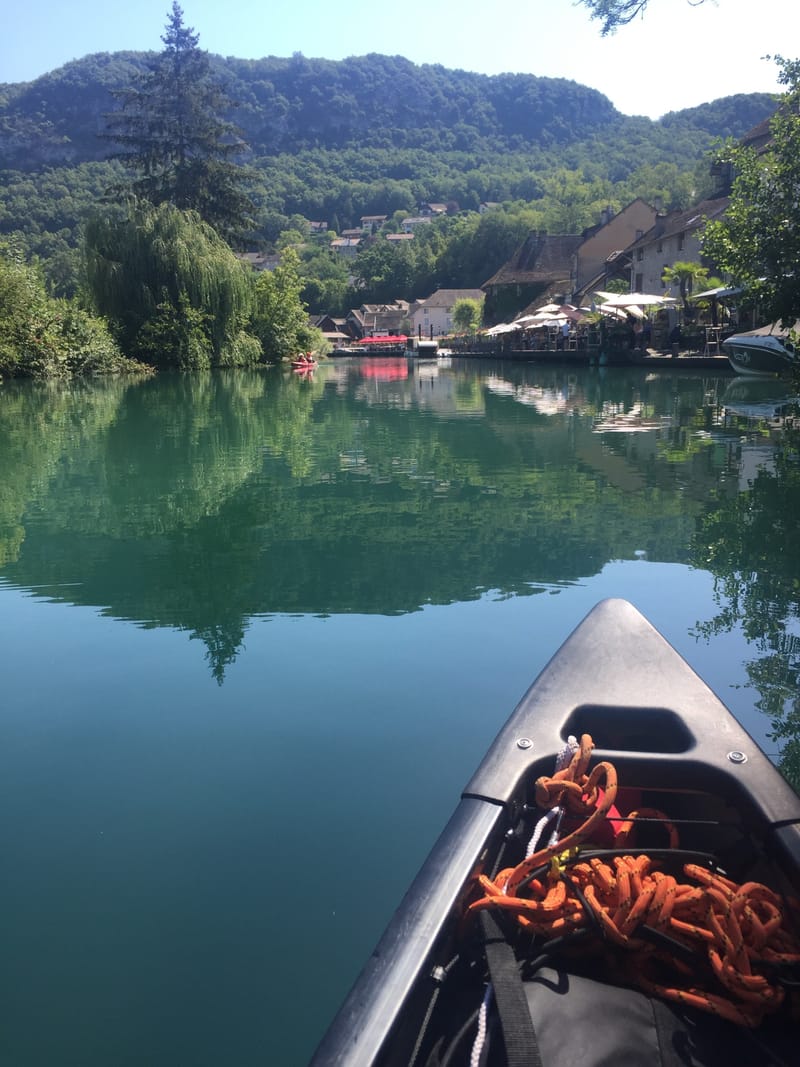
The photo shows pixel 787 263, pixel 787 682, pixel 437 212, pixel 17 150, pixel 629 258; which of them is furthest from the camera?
pixel 437 212

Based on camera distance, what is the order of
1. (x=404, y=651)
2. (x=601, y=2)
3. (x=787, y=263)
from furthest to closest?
(x=787, y=263) < (x=601, y=2) < (x=404, y=651)

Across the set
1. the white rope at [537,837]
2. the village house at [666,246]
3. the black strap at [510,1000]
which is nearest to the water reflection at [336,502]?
the white rope at [537,837]

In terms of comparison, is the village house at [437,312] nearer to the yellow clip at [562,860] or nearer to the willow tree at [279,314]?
the willow tree at [279,314]

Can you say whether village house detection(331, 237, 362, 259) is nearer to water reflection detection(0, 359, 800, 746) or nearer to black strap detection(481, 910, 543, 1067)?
water reflection detection(0, 359, 800, 746)

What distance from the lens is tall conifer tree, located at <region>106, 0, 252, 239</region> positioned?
135 feet

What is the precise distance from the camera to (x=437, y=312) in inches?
3890

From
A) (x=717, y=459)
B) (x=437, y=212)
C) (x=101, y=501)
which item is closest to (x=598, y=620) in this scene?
(x=101, y=501)

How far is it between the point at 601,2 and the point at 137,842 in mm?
8480

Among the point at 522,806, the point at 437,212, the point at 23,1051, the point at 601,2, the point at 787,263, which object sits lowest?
the point at 23,1051

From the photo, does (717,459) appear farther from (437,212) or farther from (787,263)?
(437,212)

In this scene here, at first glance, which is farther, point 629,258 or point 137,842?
point 629,258

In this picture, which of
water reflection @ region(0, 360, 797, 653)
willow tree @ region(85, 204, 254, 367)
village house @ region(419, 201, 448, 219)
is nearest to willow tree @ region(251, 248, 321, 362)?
willow tree @ region(85, 204, 254, 367)

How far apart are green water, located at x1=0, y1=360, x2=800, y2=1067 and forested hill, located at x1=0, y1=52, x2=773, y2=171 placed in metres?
141

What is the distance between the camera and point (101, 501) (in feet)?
29.4
